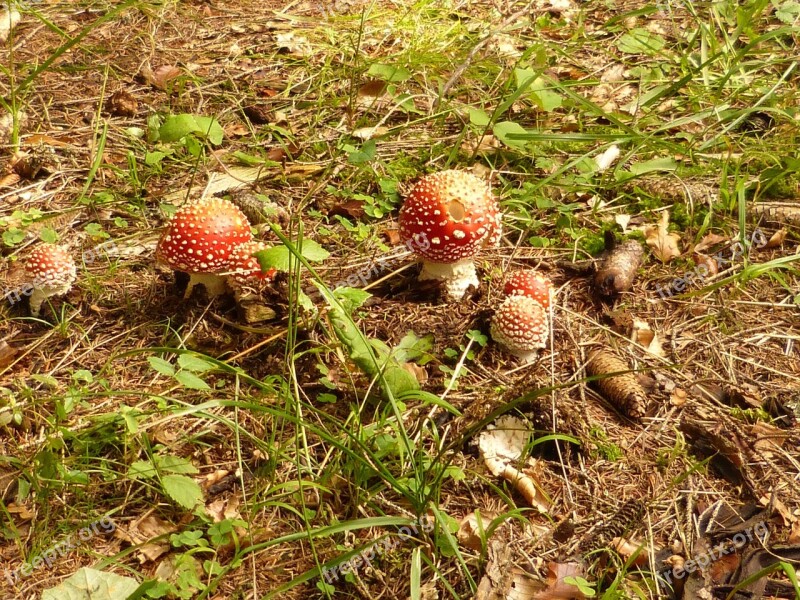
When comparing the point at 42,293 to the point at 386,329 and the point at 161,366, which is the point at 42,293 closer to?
the point at 161,366

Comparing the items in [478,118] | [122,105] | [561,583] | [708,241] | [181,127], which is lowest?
[561,583]

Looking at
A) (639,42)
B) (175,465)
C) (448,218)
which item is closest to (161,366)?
(175,465)

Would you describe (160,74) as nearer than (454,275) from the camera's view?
No

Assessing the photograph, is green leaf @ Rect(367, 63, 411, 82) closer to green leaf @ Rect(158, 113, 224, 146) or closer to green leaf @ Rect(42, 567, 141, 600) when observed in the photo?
green leaf @ Rect(158, 113, 224, 146)

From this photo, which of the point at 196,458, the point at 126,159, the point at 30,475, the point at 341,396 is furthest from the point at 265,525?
the point at 126,159

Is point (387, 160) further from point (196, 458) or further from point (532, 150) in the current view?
point (196, 458)

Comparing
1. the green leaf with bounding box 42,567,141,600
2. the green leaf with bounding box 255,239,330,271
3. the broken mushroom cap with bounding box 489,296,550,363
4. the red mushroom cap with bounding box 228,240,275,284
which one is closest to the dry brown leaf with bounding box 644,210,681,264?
the broken mushroom cap with bounding box 489,296,550,363
